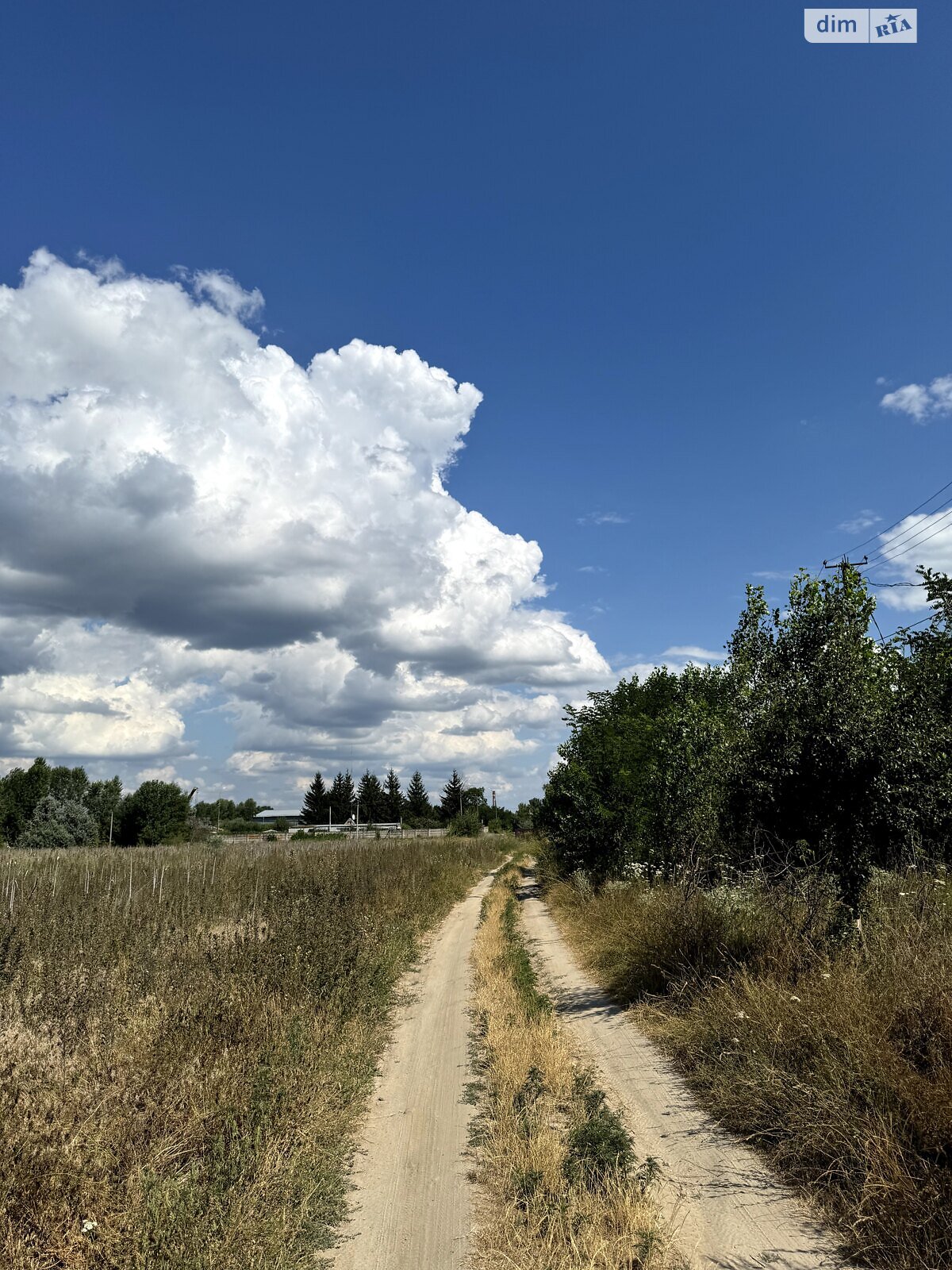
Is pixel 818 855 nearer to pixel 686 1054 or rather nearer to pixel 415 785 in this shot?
pixel 686 1054

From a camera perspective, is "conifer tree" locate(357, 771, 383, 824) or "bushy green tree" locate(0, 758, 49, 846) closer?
"bushy green tree" locate(0, 758, 49, 846)

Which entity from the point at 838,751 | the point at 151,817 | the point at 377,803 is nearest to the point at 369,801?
the point at 377,803

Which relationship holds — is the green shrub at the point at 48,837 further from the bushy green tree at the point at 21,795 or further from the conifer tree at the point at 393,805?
the conifer tree at the point at 393,805

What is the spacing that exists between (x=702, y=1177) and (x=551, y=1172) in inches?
42.7

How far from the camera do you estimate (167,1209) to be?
4.28 m

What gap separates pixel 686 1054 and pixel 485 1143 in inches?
103

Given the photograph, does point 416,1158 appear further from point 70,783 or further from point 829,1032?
point 70,783

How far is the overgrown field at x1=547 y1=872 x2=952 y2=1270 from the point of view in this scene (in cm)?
442

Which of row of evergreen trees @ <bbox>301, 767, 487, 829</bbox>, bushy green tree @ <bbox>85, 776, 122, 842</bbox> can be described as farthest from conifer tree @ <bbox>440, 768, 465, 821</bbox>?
bushy green tree @ <bbox>85, 776, 122, 842</bbox>

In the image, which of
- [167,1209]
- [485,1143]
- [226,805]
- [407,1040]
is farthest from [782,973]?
[226,805]

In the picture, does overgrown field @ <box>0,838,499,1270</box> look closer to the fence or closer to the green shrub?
the fence

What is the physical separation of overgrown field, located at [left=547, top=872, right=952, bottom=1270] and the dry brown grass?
114cm

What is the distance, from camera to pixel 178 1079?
5.98 meters

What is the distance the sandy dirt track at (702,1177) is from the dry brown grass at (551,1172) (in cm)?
23
